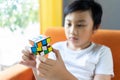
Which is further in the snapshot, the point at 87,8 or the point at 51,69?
the point at 87,8

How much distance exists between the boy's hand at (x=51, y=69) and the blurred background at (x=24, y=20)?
0.81 m

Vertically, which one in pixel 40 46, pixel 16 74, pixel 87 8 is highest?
pixel 87 8

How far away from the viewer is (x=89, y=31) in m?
1.18

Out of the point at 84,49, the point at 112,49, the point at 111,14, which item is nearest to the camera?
the point at 84,49

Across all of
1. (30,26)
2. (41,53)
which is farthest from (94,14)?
(30,26)

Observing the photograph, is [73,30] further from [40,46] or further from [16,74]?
[16,74]

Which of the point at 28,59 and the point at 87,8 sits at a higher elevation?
the point at 87,8

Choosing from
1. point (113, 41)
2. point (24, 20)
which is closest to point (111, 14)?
point (113, 41)

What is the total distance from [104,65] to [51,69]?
36 centimetres

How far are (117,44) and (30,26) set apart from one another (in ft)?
2.77

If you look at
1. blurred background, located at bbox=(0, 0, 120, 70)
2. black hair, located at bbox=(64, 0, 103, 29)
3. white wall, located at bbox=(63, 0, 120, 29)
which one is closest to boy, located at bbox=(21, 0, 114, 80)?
black hair, located at bbox=(64, 0, 103, 29)

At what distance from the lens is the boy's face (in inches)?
44.8

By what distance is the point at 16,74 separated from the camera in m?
1.28

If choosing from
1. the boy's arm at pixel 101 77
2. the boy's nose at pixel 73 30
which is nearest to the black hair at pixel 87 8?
the boy's nose at pixel 73 30
